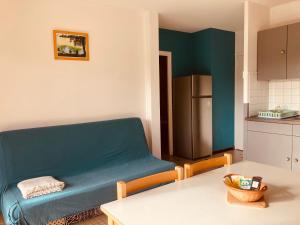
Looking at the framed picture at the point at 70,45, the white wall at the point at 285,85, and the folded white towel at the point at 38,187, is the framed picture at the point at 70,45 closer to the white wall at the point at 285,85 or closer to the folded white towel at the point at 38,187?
the folded white towel at the point at 38,187

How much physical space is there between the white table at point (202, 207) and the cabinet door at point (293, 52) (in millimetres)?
2031

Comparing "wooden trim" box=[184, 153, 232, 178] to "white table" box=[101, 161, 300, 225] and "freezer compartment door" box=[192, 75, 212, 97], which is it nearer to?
"white table" box=[101, 161, 300, 225]

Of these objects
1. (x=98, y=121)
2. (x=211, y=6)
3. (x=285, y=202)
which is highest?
(x=211, y=6)

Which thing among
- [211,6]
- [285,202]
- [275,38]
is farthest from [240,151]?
[285,202]

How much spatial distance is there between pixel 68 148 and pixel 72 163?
0.57ft

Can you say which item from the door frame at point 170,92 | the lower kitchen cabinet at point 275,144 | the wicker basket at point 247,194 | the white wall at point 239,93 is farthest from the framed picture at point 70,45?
the white wall at point 239,93

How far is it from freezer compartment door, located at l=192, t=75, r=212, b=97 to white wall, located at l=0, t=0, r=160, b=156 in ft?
3.01

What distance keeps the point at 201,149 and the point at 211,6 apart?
2348 millimetres

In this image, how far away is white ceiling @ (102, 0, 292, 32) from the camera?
3306mm

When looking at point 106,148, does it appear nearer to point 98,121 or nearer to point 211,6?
point 98,121

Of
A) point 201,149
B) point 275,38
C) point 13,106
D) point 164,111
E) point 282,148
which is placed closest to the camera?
point 13,106

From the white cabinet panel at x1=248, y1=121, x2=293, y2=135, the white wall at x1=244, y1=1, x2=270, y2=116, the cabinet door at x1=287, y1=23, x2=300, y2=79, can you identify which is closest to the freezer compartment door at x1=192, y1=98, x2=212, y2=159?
the white wall at x1=244, y1=1, x2=270, y2=116

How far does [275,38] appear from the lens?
3.29 metres

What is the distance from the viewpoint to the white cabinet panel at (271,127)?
9.85 feet
